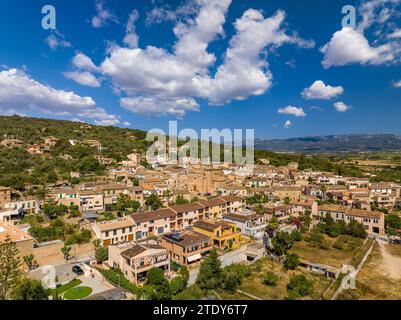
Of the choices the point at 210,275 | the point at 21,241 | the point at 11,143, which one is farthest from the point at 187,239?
the point at 11,143

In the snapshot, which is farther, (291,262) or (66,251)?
(291,262)

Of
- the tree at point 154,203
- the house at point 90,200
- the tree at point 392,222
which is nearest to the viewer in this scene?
the tree at point 392,222

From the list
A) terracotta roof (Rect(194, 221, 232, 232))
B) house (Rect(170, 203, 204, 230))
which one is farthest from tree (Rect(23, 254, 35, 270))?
house (Rect(170, 203, 204, 230))

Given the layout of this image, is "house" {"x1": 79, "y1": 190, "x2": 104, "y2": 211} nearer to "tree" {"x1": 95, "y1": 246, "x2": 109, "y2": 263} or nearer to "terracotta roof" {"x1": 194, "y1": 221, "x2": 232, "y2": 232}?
"tree" {"x1": 95, "y1": 246, "x2": 109, "y2": 263}

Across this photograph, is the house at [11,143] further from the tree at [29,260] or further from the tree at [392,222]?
the tree at [392,222]

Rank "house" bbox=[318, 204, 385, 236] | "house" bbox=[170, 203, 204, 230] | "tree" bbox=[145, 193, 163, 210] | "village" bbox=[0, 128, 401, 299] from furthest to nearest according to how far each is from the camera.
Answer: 1. "tree" bbox=[145, 193, 163, 210]
2. "house" bbox=[318, 204, 385, 236]
3. "house" bbox=[170, 203, 204, 230]
4. "village" bbox=[0, 128, 401, 299]

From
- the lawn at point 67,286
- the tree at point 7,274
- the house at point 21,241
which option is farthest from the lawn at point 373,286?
the house at point 21,241

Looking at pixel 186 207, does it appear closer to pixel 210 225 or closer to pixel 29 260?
pixel 210 225
